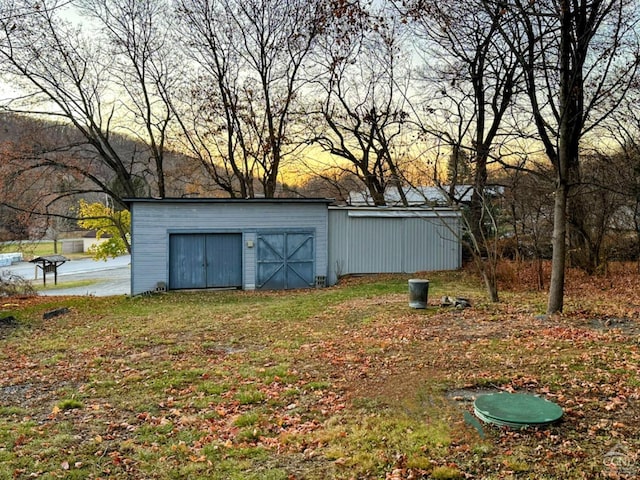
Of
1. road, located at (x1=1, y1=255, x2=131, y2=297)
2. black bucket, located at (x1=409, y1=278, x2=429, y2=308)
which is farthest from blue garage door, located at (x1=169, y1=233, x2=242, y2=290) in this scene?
road, located at (x1=1, y1=255, x2=131, y2=297)

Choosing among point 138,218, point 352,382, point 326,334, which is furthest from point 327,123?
point 352,382

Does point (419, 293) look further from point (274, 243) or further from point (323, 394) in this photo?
point (274, 243)

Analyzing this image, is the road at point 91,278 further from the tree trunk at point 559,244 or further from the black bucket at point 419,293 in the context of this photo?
the tree trunk at point 559,244

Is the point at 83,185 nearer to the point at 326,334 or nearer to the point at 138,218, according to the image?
the point at 138,218

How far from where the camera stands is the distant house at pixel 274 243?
577 inches

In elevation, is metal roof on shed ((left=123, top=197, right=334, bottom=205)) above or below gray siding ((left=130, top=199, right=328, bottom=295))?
above

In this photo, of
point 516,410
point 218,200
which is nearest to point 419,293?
point 516,410

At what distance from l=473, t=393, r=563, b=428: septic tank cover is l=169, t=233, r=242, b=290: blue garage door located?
11.9 meters

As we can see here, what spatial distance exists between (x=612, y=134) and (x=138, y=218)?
1473 cm

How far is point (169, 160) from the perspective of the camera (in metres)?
23.8

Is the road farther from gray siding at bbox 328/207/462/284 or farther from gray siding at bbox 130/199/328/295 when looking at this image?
gray siding at bbox 328/207/462/284

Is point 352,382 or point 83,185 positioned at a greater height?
point 83,185

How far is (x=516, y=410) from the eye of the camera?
383cm

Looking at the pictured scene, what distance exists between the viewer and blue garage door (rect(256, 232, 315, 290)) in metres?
15.5
